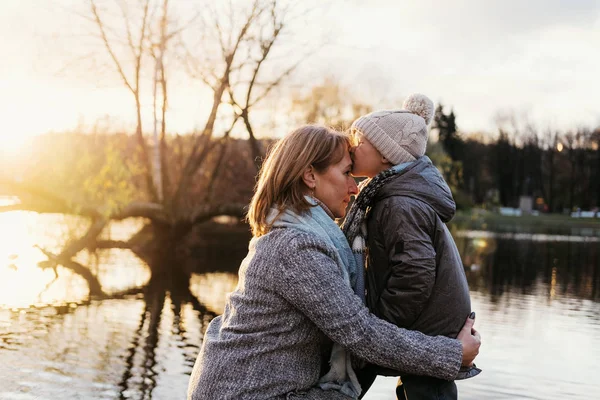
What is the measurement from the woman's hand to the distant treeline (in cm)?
7028

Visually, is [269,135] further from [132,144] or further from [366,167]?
[366,167]

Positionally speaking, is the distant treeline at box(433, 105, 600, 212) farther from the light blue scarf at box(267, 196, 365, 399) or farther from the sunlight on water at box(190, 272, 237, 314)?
the light blue scarf at box(267, 196, 365, 399)

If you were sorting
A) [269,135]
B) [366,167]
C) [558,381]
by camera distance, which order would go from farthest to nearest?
[269,135]
[558,381]
[366,167]

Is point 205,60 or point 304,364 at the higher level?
point 205,60

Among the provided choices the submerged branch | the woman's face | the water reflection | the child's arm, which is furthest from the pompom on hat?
the water reflection

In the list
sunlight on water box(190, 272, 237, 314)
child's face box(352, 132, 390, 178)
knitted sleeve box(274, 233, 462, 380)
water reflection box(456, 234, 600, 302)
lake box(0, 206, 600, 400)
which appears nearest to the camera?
knitted sleeve box(274, 233, 462, 380)

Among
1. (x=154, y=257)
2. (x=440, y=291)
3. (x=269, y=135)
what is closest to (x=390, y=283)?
(x=440, y=291)

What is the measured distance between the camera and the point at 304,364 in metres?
2.27

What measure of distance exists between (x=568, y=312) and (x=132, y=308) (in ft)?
23.1

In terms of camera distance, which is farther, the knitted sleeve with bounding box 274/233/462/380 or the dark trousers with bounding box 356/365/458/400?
the dark trousers with bounding box 356/365/458/400

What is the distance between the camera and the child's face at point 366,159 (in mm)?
2875

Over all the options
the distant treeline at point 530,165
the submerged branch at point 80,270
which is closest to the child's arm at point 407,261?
the submerged branch at point 80,270

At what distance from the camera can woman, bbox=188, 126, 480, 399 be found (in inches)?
85.4

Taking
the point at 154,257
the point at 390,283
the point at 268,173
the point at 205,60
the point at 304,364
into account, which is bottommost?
the point at 154,257
